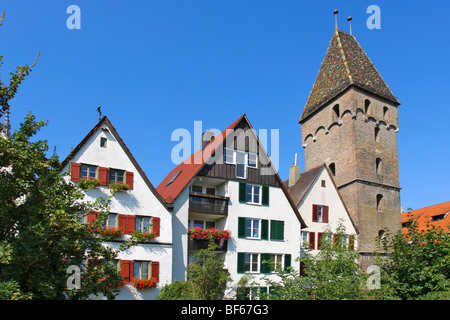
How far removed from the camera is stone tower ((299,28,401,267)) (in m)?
36.6

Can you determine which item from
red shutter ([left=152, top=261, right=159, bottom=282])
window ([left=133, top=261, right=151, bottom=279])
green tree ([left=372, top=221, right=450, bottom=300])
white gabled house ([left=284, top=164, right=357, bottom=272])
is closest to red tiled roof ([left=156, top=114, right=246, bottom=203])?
red shutter ([left=152, top=261, right=159, bottom=282])

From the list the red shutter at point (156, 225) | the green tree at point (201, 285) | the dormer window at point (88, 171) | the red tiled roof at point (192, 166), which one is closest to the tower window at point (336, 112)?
the red tiled roof at point (192, 166)

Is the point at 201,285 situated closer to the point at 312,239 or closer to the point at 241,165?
the point at 241,165

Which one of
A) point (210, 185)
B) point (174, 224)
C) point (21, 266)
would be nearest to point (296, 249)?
point (210, 185)

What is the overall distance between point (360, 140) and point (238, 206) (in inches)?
606

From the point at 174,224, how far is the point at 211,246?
2.95m

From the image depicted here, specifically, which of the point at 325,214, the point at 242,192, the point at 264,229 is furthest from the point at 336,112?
the point at 264,229

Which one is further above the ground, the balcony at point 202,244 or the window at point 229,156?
the window at point 229,156

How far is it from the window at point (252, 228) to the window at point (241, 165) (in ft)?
10.2

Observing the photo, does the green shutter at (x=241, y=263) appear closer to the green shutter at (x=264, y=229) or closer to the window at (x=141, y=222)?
the green shutter at (x=264, y=229)

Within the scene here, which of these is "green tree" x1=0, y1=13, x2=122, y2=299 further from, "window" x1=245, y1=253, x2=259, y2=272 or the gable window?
the gable window

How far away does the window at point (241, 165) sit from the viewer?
28922mm

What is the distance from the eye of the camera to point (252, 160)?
29766 mm

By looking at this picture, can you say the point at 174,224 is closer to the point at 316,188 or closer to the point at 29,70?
the point at 316,188
